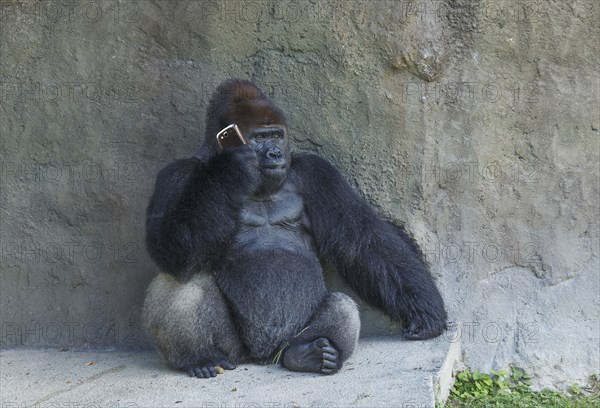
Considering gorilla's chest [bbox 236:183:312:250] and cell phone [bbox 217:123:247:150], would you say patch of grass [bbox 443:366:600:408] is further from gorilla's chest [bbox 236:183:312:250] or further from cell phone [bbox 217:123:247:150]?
cell phone [bbox 217:123:247:150]

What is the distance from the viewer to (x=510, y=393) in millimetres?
4340

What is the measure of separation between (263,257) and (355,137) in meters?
0.88

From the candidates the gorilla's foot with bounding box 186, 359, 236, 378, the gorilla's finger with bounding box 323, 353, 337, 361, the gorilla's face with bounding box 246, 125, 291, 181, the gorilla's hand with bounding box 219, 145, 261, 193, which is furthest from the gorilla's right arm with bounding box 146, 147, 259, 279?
the gorilla's finger with bounding box 323, 353, 337, 361

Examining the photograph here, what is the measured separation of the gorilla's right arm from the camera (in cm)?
409

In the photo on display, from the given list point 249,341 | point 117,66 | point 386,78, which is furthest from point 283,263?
point 117,66

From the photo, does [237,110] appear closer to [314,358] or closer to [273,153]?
[273,153]

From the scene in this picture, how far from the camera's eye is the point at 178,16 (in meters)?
4.93

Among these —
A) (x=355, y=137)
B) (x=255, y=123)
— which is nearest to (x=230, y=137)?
(x=255, y=123)

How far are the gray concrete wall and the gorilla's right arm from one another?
772 millimetres

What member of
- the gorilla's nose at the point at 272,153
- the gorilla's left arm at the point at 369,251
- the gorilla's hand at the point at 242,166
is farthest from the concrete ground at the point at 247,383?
the gorilla's nose at the point at 272,153

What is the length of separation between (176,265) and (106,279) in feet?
3.35

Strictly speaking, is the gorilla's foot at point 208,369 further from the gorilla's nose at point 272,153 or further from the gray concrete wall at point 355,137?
the gorilla's nose at point 272,153

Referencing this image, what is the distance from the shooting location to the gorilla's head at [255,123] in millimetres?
4277

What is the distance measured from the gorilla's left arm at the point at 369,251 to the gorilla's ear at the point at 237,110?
14.1 inches
